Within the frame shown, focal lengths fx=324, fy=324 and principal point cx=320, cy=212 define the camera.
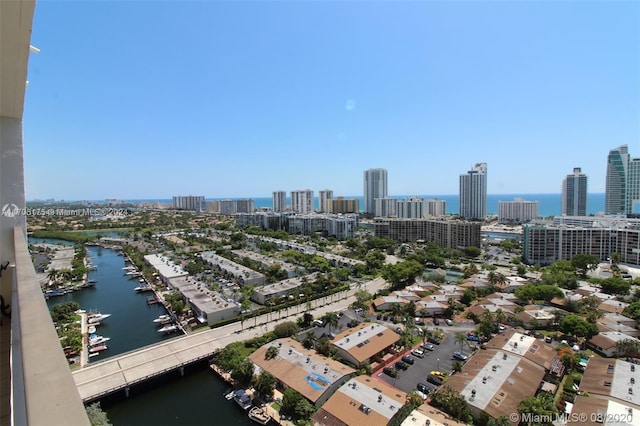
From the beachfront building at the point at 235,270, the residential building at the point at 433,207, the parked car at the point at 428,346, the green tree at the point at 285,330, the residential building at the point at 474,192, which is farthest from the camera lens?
the residential building at the point at 433,207

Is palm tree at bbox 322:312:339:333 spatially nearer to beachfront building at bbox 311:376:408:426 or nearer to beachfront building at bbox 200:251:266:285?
beachfront building at bbox 311:376:408:426

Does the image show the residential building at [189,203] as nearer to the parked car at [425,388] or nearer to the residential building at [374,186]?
the residential building at [374,186]

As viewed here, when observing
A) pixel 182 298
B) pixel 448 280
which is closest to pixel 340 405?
pixel 182 298

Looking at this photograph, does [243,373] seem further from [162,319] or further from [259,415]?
[162,319]

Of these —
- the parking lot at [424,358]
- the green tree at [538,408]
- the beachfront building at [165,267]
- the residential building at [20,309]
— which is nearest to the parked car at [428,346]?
the parking lot at [424,358]

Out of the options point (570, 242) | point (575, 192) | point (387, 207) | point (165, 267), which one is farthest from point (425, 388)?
point (575, 192)

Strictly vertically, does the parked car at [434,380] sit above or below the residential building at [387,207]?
below
